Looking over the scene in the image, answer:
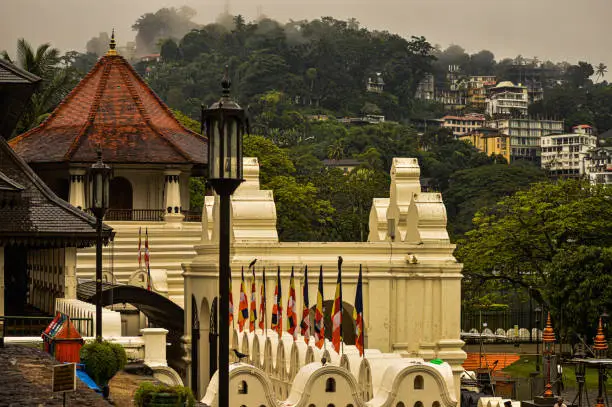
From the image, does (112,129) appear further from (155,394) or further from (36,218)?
(155,394)

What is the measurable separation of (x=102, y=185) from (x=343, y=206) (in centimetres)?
8042

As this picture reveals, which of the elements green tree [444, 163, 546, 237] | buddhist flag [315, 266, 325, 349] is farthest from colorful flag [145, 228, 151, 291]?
green tree [444, 163, 546, 237]

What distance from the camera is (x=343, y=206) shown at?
108625mm

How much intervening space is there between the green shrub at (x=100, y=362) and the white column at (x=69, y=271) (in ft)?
27.2

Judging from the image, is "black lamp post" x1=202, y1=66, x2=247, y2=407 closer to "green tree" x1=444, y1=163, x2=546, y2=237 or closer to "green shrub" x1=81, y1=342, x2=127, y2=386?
"green shrub" x1=81, y1=342, x2=127, y2=386

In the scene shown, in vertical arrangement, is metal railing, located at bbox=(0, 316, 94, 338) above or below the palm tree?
below

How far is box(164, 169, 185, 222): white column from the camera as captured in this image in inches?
2132

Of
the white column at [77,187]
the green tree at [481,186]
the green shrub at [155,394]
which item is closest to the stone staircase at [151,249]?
the white column at [77,187]

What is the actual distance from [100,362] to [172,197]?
30286 mm

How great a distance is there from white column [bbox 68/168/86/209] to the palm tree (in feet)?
42.6

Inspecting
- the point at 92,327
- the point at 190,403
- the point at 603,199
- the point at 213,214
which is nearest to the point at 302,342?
the point at 92,327

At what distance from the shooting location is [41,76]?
67.9 metres

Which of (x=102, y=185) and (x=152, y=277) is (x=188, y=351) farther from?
(x=102, y=185)

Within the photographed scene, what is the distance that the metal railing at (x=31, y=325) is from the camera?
1156 inches
